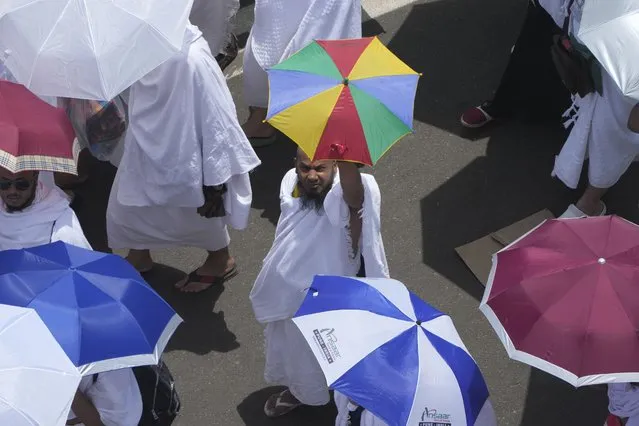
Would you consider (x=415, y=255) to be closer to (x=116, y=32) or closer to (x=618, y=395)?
(x=618, y=395)

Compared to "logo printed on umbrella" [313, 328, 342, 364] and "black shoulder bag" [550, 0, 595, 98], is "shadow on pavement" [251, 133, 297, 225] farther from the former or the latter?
"logo printed on umbrella" [313, 328, 342, 364]

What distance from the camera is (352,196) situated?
13.6ft

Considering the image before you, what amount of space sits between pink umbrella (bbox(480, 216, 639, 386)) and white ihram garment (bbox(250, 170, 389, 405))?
0.66 m

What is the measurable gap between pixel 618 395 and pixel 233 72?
4.05 meters

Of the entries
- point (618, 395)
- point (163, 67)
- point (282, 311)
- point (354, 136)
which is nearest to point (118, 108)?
point (163, 67)

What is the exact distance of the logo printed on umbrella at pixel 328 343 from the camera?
3604mm

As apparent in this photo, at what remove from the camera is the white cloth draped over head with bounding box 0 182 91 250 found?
4145 mm

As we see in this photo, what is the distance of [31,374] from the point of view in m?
3.19

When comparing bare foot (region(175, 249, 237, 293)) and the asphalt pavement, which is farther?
bare foot (region(175, 249, 237, 293))

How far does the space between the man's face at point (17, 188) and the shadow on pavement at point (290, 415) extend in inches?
64.8

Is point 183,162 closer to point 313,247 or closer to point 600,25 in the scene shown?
point 313,247

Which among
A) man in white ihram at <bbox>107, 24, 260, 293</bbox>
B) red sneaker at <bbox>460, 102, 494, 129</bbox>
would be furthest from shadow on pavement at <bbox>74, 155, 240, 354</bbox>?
red sneaker at <bbox>460, 102, 494, 129</bbox>

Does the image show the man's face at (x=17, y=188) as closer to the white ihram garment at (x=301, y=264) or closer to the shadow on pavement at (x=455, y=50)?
the white ihram garment at (x=301, y=264)

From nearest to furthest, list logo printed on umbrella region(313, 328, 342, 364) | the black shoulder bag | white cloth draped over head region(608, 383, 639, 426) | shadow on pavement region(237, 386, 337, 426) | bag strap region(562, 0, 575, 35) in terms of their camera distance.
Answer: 1. logo printed on umbrella region(313, 328, 342, 364)
2. white cloth draped over head region(608, 383, 639, 426)
3. shadow on pavement region(237, 386, 337, 426)
4. the black shoulder bag
5. bag strap region(562, 0, 575, 35)
